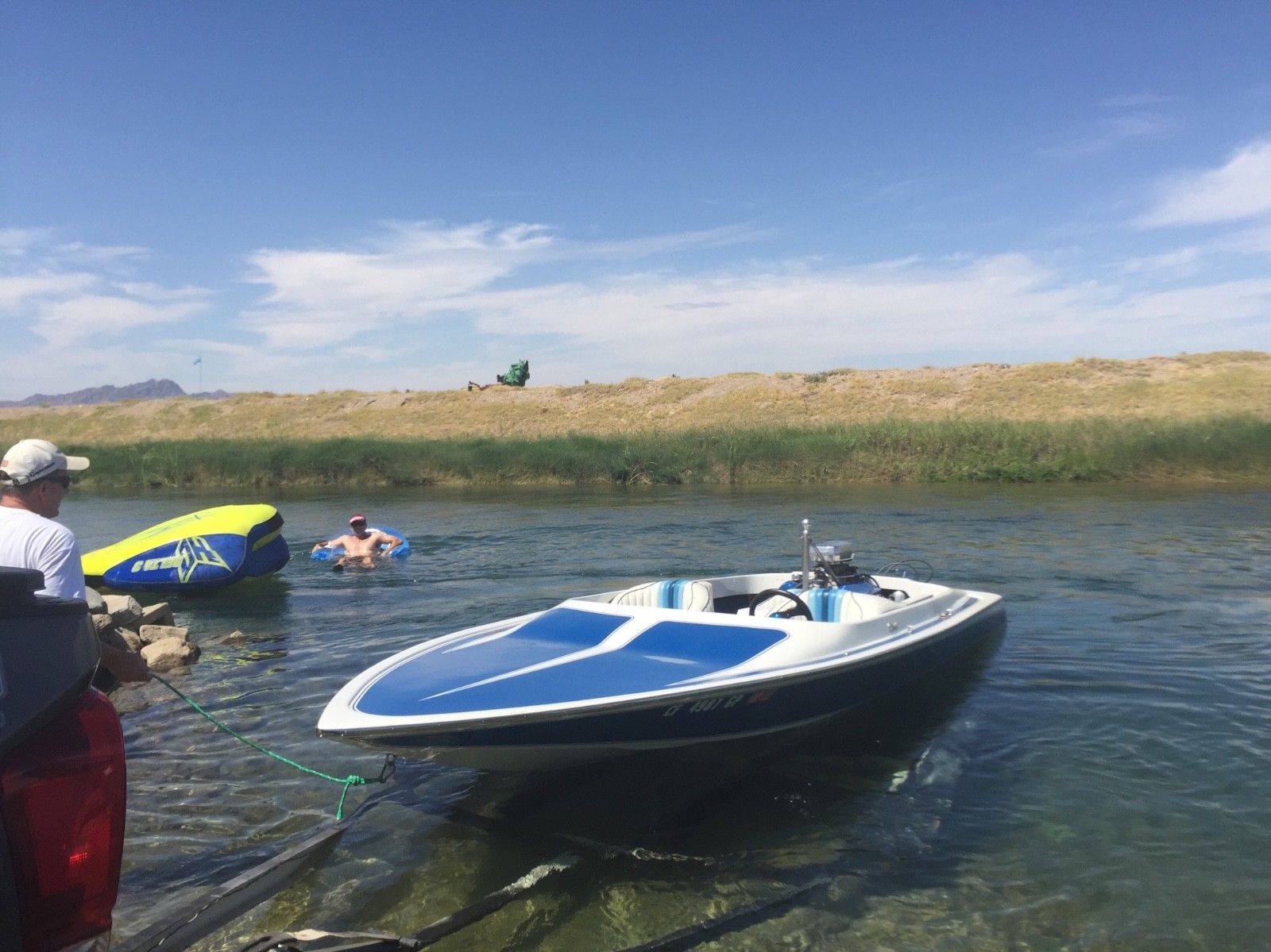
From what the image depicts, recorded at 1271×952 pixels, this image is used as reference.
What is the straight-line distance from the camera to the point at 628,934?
174 inches

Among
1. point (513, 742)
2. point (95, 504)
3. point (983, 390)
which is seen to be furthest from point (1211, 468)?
point (95, 504)

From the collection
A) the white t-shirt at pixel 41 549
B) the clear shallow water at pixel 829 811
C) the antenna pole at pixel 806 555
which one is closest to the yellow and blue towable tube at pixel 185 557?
the clear shallow water at pixel 829 811

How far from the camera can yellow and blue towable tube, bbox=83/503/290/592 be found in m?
12.9

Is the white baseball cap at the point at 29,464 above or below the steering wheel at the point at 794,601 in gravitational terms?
above

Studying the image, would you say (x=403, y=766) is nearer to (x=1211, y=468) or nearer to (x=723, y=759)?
(x=723, y=759)

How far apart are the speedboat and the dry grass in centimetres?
3253

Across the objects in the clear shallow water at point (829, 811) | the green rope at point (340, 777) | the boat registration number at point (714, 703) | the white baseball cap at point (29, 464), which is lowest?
the clear shallow water at point (829, 811)

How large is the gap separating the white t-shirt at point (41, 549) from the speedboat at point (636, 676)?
64.6 inches

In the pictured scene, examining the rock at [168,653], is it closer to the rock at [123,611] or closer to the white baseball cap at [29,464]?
the rock at [123,611]

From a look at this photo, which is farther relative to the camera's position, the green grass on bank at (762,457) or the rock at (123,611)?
the green grass on bank at (762,457)

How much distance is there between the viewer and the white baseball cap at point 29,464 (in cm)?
404

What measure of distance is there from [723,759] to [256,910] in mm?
3027

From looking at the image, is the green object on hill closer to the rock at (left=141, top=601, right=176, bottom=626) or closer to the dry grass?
the dry grass

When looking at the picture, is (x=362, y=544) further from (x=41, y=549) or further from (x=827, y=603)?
(x=41, y=549)
